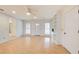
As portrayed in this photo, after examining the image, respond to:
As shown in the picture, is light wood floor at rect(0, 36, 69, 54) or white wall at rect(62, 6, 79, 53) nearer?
white wall at rect(62, 6, 79, 53)

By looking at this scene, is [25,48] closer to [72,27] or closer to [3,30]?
[3,30]

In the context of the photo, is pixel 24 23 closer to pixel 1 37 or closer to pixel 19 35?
pixel 19 35

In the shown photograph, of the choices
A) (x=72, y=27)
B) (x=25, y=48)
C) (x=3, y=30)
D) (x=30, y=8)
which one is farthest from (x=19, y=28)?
(x=72, y=27)

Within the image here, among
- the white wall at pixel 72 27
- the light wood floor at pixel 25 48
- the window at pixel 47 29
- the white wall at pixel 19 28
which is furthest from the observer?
the window at pixel 47 29

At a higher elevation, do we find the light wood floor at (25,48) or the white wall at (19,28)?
the white wall at (19,28)

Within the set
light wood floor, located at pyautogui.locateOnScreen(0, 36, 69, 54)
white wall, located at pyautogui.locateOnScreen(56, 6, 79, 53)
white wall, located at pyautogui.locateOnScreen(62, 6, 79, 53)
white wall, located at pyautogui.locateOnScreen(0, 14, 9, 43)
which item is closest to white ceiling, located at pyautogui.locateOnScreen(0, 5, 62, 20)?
white wall, located at pyautogui.locateOnScreen(0, 14, 9, 43)

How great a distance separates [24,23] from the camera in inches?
145

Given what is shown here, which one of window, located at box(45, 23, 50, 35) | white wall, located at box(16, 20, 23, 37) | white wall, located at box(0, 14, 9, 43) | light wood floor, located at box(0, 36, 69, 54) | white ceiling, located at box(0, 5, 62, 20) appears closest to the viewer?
white ceiling, located at box(0, 5, 62, 20)

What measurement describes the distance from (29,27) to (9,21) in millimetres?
727

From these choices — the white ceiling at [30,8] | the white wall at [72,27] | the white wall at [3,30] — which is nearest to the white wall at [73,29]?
the white wall at [72,27]

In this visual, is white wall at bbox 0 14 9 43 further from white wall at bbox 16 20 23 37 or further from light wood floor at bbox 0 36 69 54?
white wall at bbox 16 20 23 37

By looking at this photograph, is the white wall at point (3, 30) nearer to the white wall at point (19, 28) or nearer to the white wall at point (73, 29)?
the white wall at point (19, 28)

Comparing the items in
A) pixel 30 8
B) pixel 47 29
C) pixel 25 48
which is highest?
pixel 30 8
